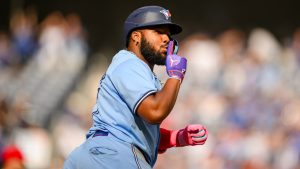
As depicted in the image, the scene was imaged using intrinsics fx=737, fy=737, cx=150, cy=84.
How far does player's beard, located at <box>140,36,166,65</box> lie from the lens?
433 cm

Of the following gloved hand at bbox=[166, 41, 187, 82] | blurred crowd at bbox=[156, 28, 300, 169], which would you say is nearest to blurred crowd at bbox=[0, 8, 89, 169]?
blurred crowd at bbox=[156, 28, 300, 169]

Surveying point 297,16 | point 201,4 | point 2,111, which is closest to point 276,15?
point 297,16

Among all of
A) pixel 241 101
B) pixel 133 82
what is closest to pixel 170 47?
pixel 133 82

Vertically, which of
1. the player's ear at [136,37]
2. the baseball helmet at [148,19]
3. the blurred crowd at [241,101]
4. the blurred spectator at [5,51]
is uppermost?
the baseball helmet at [148,19]

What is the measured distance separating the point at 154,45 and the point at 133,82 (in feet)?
1.25

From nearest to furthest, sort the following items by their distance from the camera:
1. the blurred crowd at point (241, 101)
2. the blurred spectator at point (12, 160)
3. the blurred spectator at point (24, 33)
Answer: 1. the blurred spectator at point (12, 160)
2. the blurred crowd at point (241, 101)
3. the blurred spectator at point (24, 33)

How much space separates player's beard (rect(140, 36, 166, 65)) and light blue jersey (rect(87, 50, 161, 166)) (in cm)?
9

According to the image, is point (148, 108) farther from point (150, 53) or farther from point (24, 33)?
point (24, 33)

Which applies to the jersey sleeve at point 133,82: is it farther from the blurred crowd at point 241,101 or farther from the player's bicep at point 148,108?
the blurred crowd at point 241,101

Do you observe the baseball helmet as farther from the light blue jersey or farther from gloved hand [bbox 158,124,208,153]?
gloved hand [bbox 158,124,208,153]

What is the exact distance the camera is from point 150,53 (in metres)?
4.34

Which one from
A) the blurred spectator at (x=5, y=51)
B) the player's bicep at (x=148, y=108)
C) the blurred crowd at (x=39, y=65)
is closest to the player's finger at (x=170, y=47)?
the player's bicep at (x=148, y=108)

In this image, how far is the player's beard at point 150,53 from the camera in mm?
4332

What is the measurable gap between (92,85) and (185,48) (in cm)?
156
